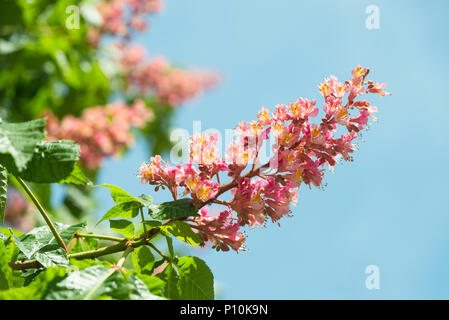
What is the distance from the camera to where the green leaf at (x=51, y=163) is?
1.29 metres

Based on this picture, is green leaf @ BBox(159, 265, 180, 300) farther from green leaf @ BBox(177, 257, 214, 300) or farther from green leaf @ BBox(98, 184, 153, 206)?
green leaf @ BBox(98, 184, 153, 206)

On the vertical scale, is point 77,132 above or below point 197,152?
above

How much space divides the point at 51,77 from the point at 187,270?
165 inches

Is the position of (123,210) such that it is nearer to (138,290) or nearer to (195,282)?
(195,282)

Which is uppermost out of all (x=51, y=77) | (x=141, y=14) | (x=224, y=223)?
(x=141, y=14)

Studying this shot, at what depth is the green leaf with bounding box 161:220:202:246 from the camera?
1.49 meters

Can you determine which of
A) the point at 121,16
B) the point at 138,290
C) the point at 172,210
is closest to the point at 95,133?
the point at 121,16

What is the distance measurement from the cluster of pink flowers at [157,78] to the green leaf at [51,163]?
5620 millimetres

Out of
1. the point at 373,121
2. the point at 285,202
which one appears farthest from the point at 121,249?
the point at 373,121

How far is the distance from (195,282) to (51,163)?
22.8 inches

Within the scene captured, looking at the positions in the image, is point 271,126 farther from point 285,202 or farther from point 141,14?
point 141,14

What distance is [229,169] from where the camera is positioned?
1.56 m
